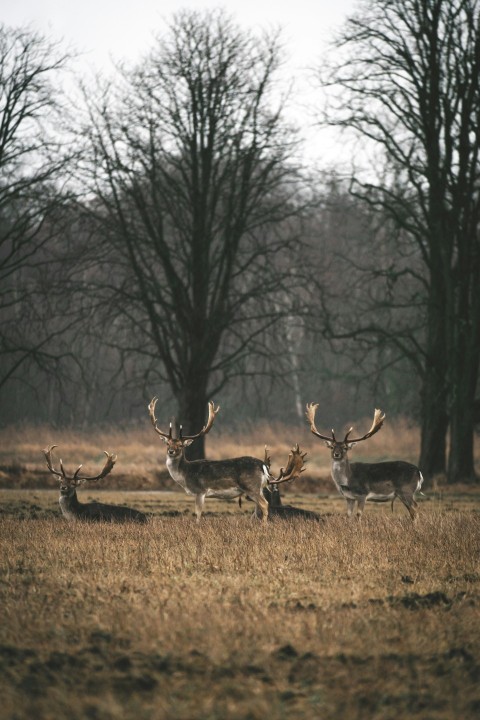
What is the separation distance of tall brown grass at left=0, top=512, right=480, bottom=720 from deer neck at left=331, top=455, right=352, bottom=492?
2.00 m

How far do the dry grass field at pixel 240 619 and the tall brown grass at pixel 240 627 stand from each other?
0.02 m

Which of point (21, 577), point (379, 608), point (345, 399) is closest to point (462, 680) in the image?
point (379, 608)

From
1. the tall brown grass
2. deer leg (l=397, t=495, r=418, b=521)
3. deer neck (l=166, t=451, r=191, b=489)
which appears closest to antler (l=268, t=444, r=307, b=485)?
deer neck (l=166, t=451, r=191, b=489)

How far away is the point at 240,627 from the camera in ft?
22.7

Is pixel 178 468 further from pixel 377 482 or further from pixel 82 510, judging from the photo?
pixel 377 482

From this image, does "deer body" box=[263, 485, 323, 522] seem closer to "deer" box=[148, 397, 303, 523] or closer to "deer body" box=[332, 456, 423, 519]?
"deer" box=[148, 397, 303, 523]

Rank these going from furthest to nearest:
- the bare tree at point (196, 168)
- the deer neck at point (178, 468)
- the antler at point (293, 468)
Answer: the bare tree at point (196, 168) < the antler at point (293, 468) < the deer neck at point (178, 468)

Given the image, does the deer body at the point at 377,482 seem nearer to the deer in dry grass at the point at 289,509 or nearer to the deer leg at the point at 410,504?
the deer leg at the point at 410,504

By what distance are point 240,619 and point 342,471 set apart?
6414 mm

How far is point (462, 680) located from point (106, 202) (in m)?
18.2

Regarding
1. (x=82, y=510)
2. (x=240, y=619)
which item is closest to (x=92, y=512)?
(x=82, y=510)

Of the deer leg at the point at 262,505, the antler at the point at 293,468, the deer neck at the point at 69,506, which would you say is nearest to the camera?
the deer leg at the point at 262,505

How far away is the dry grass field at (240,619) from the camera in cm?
556

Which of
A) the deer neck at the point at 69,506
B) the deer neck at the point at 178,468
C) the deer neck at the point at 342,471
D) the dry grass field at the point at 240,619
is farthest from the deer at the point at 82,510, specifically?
the deer neck at the point at 342,471
